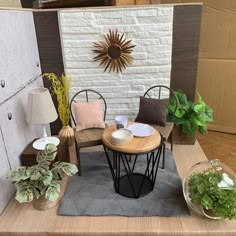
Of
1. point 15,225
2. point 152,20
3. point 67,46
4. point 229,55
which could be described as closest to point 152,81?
point 152,20

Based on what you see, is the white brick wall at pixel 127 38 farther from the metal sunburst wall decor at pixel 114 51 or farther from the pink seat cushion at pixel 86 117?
the pink seat cushion at pixel 86 117

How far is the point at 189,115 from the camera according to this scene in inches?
115

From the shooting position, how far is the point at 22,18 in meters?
2.50

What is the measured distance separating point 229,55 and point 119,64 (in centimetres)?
177

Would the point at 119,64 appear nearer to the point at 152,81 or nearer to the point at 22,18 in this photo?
the point at 152,81

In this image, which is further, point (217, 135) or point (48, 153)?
point (217, 135)

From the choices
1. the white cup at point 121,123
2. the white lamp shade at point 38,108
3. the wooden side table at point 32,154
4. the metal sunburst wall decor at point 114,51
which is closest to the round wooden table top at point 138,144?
the white cup at point 121,123

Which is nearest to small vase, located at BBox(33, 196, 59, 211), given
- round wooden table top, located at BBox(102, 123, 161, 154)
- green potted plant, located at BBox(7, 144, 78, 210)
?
green potted plant, located at BBox(7, 144, 78, 210)

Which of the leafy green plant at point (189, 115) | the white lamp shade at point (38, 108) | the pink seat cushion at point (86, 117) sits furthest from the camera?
the leafy green plant at point (189, 115)

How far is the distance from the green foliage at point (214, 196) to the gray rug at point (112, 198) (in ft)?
0.65

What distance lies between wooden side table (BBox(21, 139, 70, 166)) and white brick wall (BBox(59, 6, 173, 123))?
2.77 feet

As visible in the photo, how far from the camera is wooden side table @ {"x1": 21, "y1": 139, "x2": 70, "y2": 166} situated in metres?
2.36

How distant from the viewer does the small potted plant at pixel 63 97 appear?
2.82m

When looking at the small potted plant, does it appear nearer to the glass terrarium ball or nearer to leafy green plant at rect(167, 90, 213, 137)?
leafy green plant at rect(167, 90, 213, 137)
